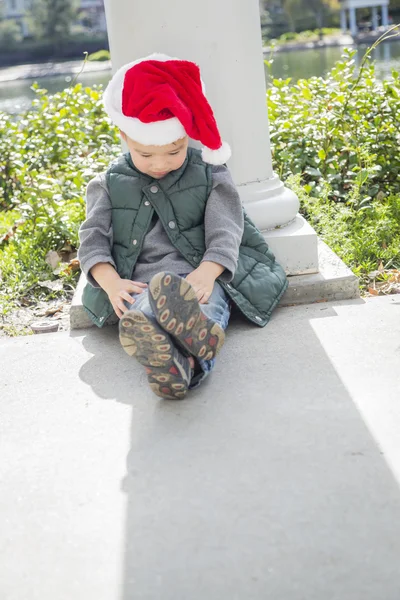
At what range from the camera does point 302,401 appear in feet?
7.09

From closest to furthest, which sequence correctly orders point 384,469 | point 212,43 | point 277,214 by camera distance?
point 384,469 → point 212,43 → point 277,214

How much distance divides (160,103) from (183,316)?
711 mm

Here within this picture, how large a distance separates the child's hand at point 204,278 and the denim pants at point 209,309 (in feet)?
0.12

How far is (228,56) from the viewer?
288cm

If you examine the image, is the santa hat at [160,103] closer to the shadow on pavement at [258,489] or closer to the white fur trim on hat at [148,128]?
the white fur trim on hat at [148,128]

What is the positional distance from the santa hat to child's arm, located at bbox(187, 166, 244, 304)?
197 millimetres

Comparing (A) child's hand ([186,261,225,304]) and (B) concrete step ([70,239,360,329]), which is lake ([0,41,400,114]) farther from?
(A) child's hand ([186,261,225,304])

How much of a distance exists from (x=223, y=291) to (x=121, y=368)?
0.44 meters

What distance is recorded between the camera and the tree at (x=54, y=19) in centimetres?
5019

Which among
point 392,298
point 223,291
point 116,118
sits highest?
point 116,118

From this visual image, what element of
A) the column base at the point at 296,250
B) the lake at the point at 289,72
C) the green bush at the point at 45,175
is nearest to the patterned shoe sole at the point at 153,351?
the column base at the point at 296,250

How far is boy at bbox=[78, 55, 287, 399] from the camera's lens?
239 cm

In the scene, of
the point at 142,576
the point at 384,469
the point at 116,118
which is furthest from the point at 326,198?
the point at 142,576

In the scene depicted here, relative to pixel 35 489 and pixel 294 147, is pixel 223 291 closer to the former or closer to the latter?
pixel 35 489
